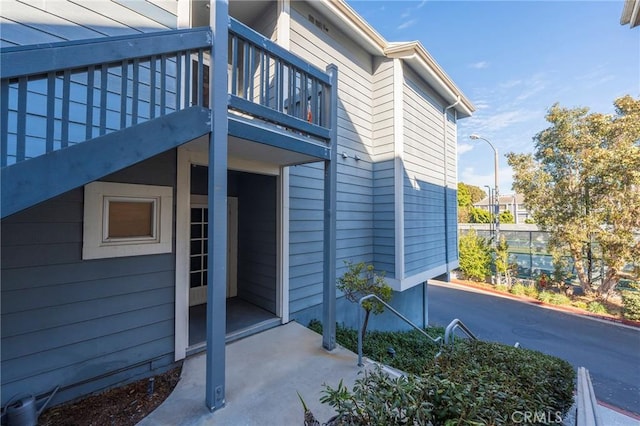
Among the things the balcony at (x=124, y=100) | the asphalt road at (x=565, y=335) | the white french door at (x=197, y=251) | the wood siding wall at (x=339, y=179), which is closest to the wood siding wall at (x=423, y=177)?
the wood siding wall at (x=339, y=179)

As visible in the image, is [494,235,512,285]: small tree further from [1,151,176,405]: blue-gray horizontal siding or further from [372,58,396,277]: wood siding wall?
[1,151,176,405]: blue-gray horizontal siding

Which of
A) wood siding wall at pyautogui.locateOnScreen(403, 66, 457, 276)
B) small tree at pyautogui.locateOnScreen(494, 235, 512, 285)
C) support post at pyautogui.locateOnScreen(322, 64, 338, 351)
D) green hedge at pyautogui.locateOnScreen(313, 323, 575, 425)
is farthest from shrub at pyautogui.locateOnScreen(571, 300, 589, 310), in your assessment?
support post at pyautogui.locateOnScreen(322, 64, 338, 351)

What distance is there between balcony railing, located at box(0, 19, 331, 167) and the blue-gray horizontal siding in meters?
0.66

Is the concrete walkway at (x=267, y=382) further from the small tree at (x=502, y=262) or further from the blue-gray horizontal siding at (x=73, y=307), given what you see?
the small tree at (x=502, y=262)

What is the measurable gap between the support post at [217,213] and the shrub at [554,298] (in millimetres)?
13030

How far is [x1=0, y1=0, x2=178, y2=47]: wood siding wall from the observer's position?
88.0 inches

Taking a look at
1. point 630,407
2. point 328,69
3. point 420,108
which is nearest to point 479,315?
point 630,407

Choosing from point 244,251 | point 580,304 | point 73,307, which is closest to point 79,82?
point 73,307

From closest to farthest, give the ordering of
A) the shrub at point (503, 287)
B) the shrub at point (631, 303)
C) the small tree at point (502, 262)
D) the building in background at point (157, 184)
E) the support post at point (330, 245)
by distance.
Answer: the building in background at point (157, 184) < the support post at point (330, 245) < the shrub at point (631, 303) < the shrub at point (503, 287) < the small tree at point (502, 262)

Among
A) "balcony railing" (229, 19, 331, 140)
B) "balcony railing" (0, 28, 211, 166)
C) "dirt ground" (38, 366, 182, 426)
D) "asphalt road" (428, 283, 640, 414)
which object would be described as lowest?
"asphalt road" (428, 283, 640, 414)

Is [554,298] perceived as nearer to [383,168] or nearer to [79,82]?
[383,168]

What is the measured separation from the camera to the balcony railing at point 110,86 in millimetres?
1422

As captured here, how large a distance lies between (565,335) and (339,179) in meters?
8.40

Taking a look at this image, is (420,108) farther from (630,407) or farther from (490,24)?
(630,407)
